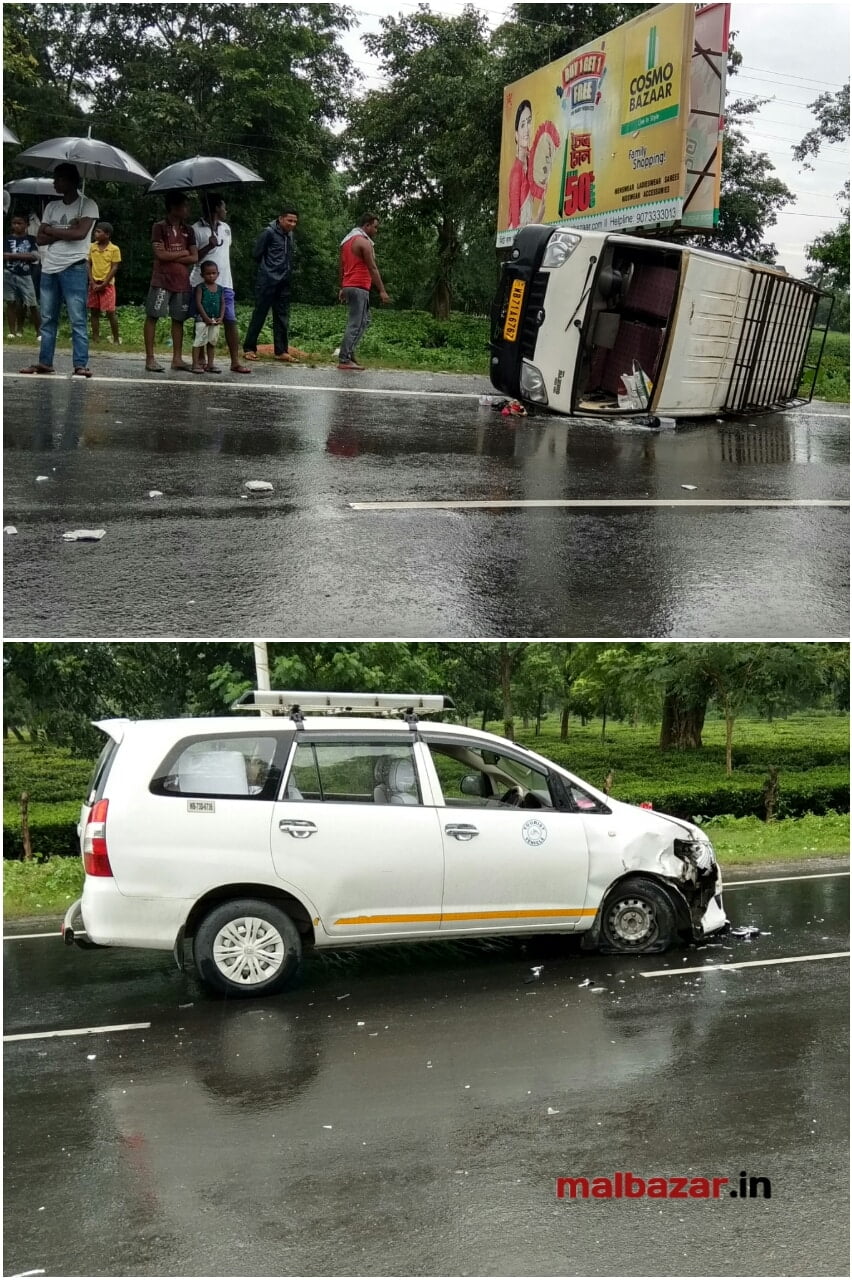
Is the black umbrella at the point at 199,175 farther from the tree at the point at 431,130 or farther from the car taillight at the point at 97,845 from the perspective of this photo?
the tree at the point at 431,130

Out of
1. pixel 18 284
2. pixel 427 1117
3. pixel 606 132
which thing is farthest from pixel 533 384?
pixel 606 132

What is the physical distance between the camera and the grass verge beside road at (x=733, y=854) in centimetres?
1109

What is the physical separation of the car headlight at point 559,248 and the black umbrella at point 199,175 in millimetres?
3556

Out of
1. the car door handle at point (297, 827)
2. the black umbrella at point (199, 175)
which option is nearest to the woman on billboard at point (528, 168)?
the black umbrella at point (199, 175)

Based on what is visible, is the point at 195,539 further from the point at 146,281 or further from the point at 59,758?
the point at 146,281

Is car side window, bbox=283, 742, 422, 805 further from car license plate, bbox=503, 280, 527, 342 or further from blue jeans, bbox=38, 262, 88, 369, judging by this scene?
car license plate, bbox=503, 280, 527, 342

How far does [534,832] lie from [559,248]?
809 centimetres

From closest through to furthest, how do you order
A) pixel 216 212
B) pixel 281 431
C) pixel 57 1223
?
pixel 57 1223 < pixel 281 431 < pixel 216 212

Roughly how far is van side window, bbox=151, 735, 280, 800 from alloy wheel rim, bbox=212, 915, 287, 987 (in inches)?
30.8

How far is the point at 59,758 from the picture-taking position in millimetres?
19578

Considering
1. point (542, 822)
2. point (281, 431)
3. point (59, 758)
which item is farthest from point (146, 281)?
point (542, 822)

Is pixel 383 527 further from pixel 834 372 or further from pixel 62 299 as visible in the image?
pixel 834 372

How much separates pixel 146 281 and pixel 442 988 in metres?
27.8

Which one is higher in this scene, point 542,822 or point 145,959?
point 542,822
